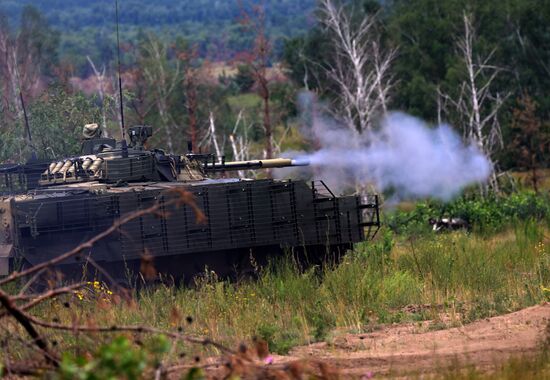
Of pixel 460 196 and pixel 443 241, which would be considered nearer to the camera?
pixel 443 241

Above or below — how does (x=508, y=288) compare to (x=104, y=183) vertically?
below

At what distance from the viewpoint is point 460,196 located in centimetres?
2688

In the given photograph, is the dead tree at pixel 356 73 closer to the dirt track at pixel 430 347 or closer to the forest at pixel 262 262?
the forest at pixel 262 262

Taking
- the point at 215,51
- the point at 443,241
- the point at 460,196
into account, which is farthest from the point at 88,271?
the point at 215,51

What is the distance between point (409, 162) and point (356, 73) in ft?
21.2

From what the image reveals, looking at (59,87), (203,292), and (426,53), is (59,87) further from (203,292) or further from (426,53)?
(426,53)

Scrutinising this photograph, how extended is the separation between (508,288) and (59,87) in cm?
1248

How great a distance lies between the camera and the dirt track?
31.3ft

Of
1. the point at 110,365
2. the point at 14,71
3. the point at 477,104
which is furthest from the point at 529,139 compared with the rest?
the point at 110,365

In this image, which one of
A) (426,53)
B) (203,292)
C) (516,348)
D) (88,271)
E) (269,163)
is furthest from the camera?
(426,53)

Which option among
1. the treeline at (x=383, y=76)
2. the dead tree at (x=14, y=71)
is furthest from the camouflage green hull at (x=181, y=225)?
the treeline at (x=383, y=76)

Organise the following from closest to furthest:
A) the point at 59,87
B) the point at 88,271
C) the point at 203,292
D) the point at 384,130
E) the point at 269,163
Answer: the point at 203,292 < the point at 88,271 < the point at 269,163 < the point at 59,87 < the point at 384,130

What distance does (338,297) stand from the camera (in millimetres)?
12922

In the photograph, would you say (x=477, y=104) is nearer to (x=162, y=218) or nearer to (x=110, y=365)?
(x=162, y=218)
